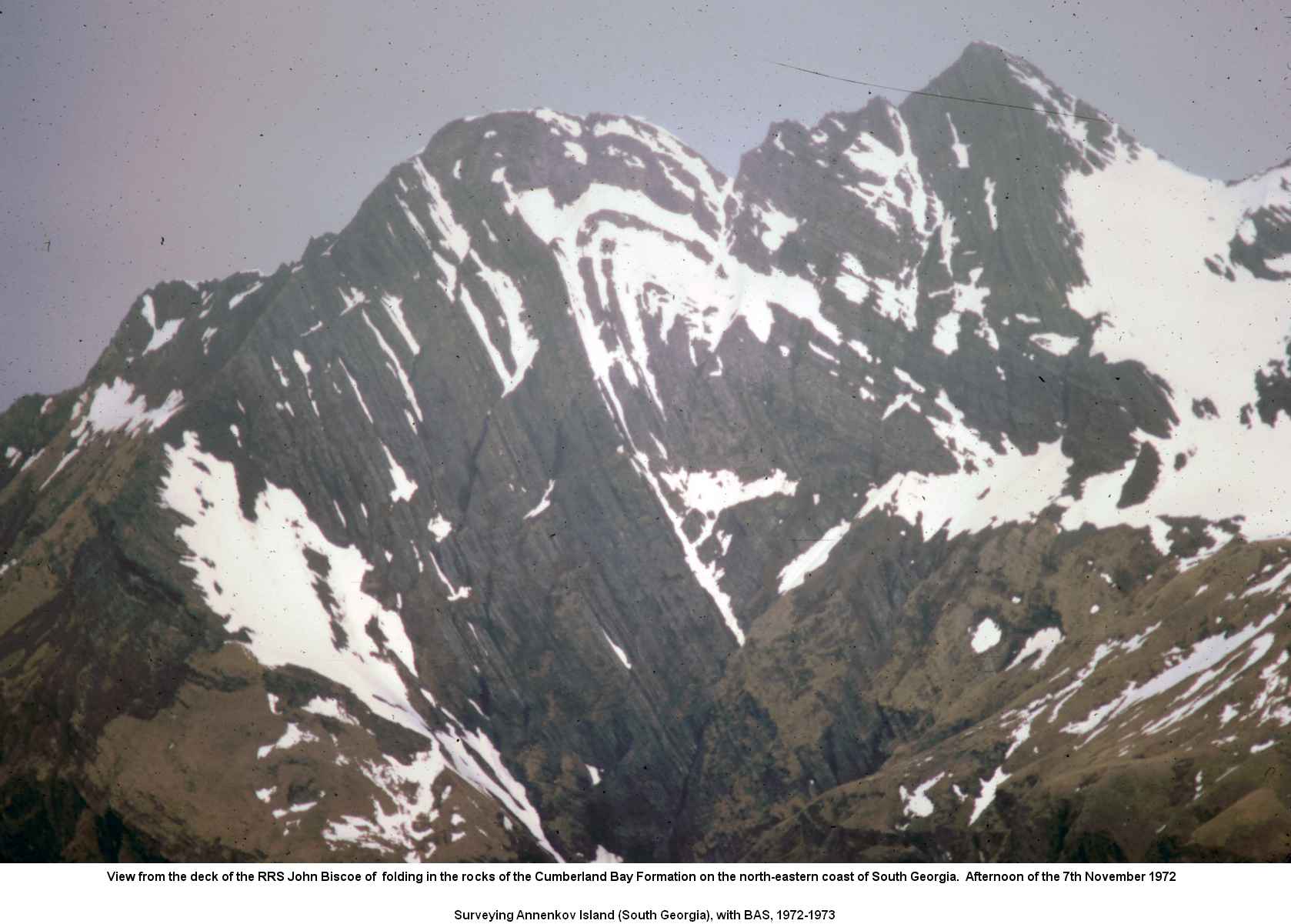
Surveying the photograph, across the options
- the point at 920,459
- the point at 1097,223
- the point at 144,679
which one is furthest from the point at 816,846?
the point at 1097,223

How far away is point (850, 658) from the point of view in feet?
503

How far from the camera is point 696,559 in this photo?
17375cm

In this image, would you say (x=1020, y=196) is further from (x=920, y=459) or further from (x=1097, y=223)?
(x=920, y=459)

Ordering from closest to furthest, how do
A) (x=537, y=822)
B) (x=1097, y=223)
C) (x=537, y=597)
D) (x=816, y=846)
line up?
(x=816, y=846)
(x=537, y=822)
(x=537, y=597)
(x=1097, y=223)

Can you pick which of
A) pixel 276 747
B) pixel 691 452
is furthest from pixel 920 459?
pixel 276 747

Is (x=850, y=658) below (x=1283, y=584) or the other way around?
below

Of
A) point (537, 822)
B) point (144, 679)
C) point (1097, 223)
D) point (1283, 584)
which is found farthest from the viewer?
point (1097, 223)

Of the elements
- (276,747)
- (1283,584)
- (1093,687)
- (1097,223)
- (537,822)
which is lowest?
(537,822)

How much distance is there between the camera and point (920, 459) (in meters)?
173

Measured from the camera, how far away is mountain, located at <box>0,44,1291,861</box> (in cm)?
12550

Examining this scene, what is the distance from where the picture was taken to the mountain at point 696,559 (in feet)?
412

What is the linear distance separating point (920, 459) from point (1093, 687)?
55.2 metres

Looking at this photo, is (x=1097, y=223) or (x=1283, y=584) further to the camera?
(x=1097, y=223)

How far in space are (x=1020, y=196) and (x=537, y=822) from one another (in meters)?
111
